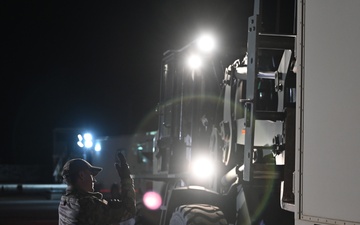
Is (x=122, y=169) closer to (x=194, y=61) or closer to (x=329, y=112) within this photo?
(x=329, y=112)

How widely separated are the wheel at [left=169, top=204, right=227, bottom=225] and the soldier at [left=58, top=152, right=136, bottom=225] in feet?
6.98

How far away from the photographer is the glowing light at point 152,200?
11508mm

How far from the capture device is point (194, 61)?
991cm

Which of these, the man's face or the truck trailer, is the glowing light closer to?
the truck trailer

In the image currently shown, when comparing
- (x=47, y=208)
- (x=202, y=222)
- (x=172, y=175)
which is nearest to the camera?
(x=202, y=222)

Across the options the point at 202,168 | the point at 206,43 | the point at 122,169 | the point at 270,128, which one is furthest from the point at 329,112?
the point at 206,43

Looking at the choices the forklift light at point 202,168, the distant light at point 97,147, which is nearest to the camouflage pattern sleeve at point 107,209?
the forklift light at point 202,168

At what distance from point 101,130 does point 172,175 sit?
37858 millimetres

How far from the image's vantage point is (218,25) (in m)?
→ 9.62

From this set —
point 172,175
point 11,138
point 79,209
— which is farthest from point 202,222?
point 11,138

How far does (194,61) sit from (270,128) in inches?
126

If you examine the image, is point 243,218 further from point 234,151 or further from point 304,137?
point 304,137

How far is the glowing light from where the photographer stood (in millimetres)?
11508

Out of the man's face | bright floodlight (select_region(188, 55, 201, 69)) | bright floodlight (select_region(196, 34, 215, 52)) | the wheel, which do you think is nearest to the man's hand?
the man's face
